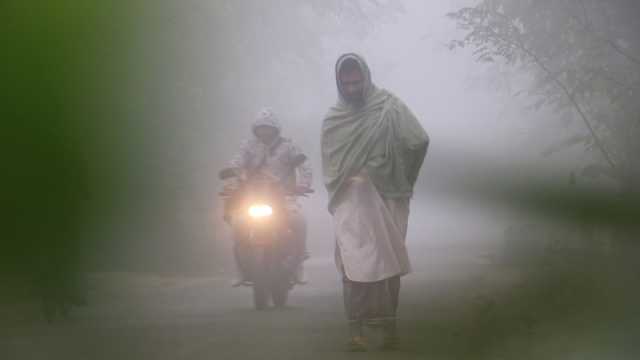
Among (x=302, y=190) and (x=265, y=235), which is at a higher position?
(x=302, y=190)

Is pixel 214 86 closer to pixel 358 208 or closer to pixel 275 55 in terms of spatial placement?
pixel 275 55

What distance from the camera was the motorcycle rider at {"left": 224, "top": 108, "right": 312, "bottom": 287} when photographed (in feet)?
34.2

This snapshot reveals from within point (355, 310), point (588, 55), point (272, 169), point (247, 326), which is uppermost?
point (588, 55)

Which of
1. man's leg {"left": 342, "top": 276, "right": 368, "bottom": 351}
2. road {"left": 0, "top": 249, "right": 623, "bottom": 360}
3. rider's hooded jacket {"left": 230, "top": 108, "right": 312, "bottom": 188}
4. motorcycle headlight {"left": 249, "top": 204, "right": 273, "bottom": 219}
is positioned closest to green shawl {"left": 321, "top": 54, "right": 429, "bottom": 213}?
man's leg {"left": 342, "top": 276, "right": 368, "bottom": 351}

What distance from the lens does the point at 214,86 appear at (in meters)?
17.3

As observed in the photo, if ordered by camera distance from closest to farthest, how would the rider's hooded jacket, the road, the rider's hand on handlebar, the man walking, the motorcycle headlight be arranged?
the road → the man walking → the motorcycle headlight → the rider's hand on handlebar → the rider's hooded jacket

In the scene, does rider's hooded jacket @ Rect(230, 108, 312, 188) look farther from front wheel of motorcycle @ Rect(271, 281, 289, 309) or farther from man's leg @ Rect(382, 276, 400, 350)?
man's leg @ Rect(382, 276, 400, 350)

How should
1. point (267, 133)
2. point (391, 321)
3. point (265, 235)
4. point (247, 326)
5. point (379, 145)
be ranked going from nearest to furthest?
point (391, 321)
point (379, 145)
point (247, 326)
point (265, 235)
point (267, 133)

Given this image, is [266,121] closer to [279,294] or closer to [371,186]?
[279,294]

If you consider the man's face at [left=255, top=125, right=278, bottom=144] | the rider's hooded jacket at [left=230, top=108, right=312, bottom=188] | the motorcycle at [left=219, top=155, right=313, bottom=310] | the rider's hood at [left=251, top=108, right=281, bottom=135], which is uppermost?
the rider's hood at [left=251, top=108, right=281, bottom=135]

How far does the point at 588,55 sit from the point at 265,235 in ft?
11.4

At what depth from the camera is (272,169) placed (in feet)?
34.6

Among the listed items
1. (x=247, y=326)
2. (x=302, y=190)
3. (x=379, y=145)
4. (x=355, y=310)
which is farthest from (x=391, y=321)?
(x=302, y=190)

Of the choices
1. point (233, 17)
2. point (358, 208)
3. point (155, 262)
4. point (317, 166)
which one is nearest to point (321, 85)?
point (317, 166)
